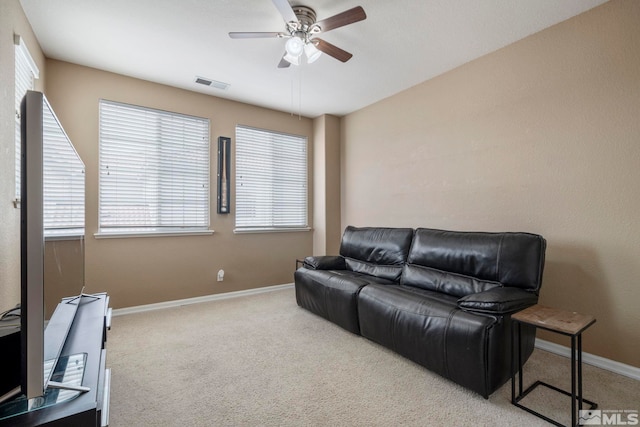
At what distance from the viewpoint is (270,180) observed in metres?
4.44

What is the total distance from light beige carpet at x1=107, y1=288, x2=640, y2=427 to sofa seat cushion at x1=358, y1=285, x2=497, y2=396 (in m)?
0.13

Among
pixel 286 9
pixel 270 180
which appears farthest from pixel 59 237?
pixel 270 180

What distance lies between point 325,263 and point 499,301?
6.38ft

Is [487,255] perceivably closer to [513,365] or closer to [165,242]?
[513,365]

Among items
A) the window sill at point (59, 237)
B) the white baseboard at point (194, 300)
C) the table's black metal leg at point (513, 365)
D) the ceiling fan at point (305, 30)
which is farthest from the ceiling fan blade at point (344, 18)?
the white baseboard at point (194, 300)

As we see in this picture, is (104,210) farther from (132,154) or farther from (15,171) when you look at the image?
(15,171)

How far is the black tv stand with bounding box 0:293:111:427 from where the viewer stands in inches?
35.3

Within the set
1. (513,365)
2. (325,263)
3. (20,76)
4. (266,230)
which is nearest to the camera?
(513,365)

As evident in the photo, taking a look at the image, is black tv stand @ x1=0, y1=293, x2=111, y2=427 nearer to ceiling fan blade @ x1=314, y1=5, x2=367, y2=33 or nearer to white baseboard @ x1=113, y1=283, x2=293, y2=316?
white baseboard @ x1=113, y1=283, x2=293, y2=316

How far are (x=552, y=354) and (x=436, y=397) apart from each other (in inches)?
52.6

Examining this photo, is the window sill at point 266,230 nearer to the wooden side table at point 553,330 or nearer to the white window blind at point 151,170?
the white window blind at point 151,170

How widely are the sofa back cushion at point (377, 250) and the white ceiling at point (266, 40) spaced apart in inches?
70.4

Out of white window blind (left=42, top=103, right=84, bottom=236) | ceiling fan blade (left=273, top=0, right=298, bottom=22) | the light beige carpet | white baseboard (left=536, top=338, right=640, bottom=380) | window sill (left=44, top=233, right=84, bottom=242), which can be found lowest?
the light beige carpet

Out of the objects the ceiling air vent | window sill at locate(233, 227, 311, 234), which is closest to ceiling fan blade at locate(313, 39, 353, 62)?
the ceiling air vent
